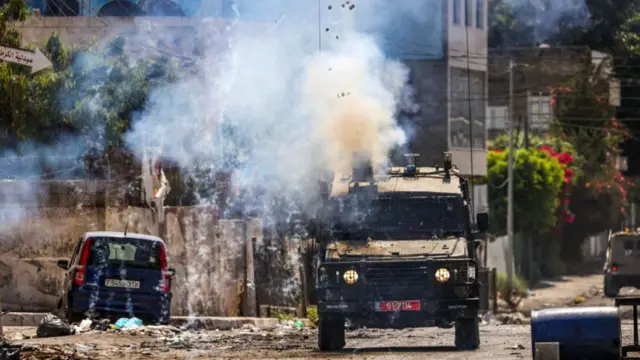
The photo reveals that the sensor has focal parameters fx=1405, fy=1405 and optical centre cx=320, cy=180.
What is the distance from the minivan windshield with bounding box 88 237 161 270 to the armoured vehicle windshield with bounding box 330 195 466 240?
4.77 metres

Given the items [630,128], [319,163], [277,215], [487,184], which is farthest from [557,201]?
[319,163]

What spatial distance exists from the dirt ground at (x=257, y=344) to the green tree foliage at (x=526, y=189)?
85.5 feet

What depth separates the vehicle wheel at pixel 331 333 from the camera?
56.9 ft

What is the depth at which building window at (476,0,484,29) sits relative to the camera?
118 ft

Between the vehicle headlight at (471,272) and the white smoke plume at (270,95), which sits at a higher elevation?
the white smoke plume at (270,95)

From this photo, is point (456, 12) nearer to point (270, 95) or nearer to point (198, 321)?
point (270, 95)

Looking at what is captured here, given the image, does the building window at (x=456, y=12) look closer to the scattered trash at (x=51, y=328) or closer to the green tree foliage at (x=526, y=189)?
the green tree foliage at (x=526, y=189)

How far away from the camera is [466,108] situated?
Answer: 133ft

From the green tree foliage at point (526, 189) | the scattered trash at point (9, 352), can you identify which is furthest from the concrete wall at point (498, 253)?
the scattered trash at point (9, 352)

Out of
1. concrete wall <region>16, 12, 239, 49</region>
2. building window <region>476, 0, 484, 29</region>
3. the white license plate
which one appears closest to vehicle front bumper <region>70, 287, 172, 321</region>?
the white license plate

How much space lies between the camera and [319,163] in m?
24.7

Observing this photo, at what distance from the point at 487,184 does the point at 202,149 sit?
77.6 feet

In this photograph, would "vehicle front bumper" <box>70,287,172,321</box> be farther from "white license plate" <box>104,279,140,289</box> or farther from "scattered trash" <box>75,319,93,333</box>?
"scattered trash" <box>75,319,93,333</box>

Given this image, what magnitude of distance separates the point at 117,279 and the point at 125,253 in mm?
461
